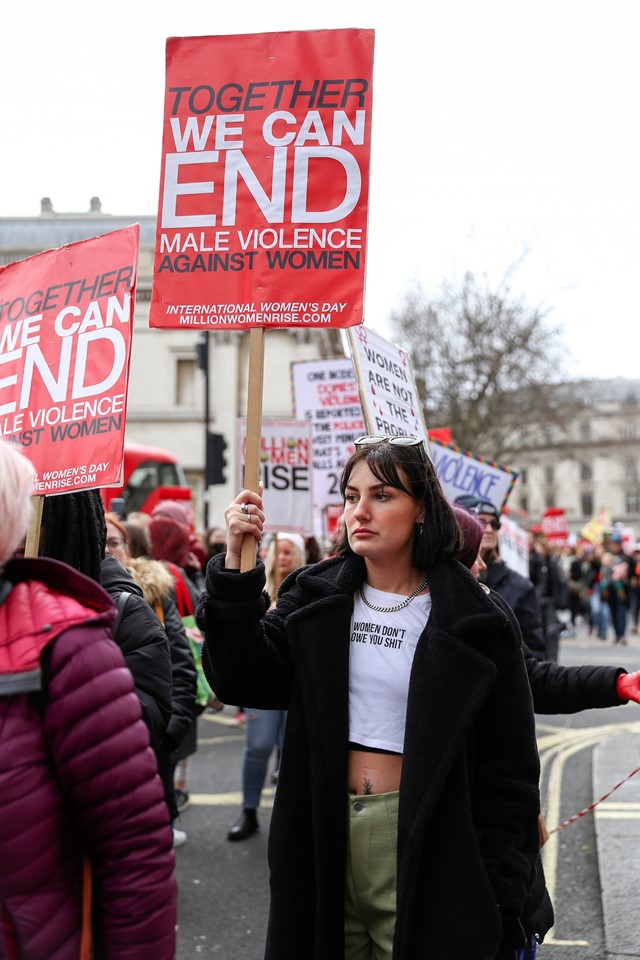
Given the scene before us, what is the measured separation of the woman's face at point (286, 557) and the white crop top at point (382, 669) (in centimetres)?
418

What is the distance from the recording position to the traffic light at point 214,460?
1560cm

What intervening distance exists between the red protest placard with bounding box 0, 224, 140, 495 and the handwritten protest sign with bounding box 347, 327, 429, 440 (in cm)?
179

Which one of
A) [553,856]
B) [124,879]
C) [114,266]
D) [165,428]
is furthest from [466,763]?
[165,428]

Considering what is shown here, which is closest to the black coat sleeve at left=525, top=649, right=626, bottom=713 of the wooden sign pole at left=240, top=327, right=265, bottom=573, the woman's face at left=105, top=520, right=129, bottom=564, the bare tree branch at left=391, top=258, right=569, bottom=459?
the wooden sign pole at left=240, top=327, right=265, bottom=573

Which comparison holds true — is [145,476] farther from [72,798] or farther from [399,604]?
[72,798]

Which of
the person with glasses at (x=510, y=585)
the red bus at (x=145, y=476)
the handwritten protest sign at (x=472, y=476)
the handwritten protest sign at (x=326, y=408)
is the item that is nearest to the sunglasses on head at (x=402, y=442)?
the person with glasses at (x=510, y=585)

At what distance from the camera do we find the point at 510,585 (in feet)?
17.2

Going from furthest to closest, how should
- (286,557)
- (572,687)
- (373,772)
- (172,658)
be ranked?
(286,557) → (172,658) → (572,687) → (373,772)

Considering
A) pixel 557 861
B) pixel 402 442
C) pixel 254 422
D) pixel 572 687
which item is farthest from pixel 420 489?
pixel 557 861

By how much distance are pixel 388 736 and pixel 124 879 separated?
2.84 ft

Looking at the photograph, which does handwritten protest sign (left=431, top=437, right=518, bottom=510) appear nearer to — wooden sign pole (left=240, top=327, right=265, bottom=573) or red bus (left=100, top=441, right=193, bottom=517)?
wooden sign pole (left=240, top=327, right=265, bottom=573)

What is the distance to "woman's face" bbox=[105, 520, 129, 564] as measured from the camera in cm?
456

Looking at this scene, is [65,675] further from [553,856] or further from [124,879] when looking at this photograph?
[553,856]

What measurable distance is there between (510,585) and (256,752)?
5.93 ft
